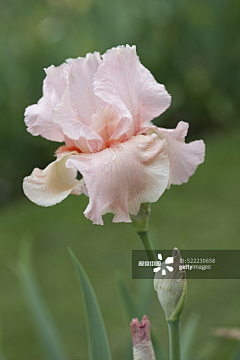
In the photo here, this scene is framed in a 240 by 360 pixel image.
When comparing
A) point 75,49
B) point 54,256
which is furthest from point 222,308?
point 75,49

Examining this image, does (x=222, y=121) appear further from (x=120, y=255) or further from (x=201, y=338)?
(x=201, y=338)

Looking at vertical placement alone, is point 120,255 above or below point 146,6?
below

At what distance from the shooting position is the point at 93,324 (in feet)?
2.43

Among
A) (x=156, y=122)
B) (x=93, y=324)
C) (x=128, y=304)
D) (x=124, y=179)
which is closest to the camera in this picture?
(x=124, y=179)

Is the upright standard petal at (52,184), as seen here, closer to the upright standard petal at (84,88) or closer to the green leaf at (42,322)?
the upright standard petal at (84,88)

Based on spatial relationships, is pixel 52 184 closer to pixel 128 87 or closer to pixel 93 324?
pixel 128 87

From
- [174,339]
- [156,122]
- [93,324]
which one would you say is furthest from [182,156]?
[156,122]

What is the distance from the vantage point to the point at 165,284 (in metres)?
0.52

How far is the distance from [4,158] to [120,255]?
120cm

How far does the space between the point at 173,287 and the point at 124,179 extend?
154mm

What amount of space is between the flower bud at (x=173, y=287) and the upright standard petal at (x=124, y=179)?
8 centimetres

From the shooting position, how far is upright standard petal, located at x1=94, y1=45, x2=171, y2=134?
1.74 feet

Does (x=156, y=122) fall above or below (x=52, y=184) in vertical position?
above

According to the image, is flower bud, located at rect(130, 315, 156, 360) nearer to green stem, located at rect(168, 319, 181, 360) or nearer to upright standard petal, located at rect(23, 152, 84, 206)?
green stem, located at rect(168, 319, 181, 360)
